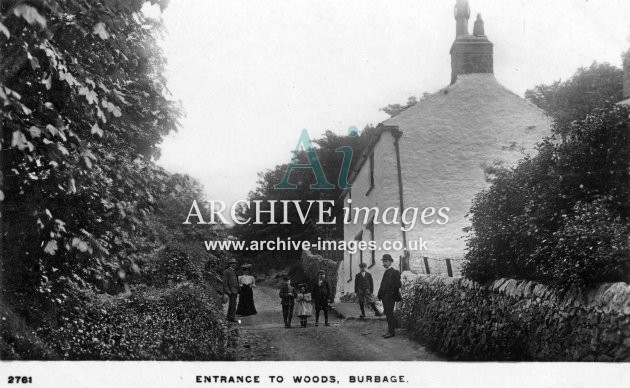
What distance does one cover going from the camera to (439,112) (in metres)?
14.5

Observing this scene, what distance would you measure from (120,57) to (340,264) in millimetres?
14213

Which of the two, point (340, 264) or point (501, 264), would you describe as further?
point (340, 264)

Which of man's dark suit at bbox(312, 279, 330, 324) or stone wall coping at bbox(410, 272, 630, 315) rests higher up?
stone wall coping at bbox(410, 272, 630, 315)

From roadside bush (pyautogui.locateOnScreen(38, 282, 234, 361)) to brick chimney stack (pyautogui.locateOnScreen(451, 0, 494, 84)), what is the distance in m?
10.0

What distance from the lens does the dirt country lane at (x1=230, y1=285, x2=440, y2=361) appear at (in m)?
8.59

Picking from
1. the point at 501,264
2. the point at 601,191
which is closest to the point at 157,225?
the point at 501,264

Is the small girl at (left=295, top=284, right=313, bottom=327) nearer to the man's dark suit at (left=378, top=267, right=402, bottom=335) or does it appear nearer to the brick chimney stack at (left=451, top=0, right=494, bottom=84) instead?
the man's dark suit at (left=378, top=267, right=402, bottom=335)

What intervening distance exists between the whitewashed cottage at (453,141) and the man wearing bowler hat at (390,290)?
636mm

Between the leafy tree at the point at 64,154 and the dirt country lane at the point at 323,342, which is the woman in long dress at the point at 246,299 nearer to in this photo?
the dirt country lane at the point at 323,342

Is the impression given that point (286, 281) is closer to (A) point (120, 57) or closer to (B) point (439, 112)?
(B) point (439, 112)

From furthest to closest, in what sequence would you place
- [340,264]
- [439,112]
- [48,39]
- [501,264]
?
[340,264] → [439,112] → [501,264] → [48,39]

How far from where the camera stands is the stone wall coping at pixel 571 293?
209 inches

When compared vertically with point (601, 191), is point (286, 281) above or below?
below
